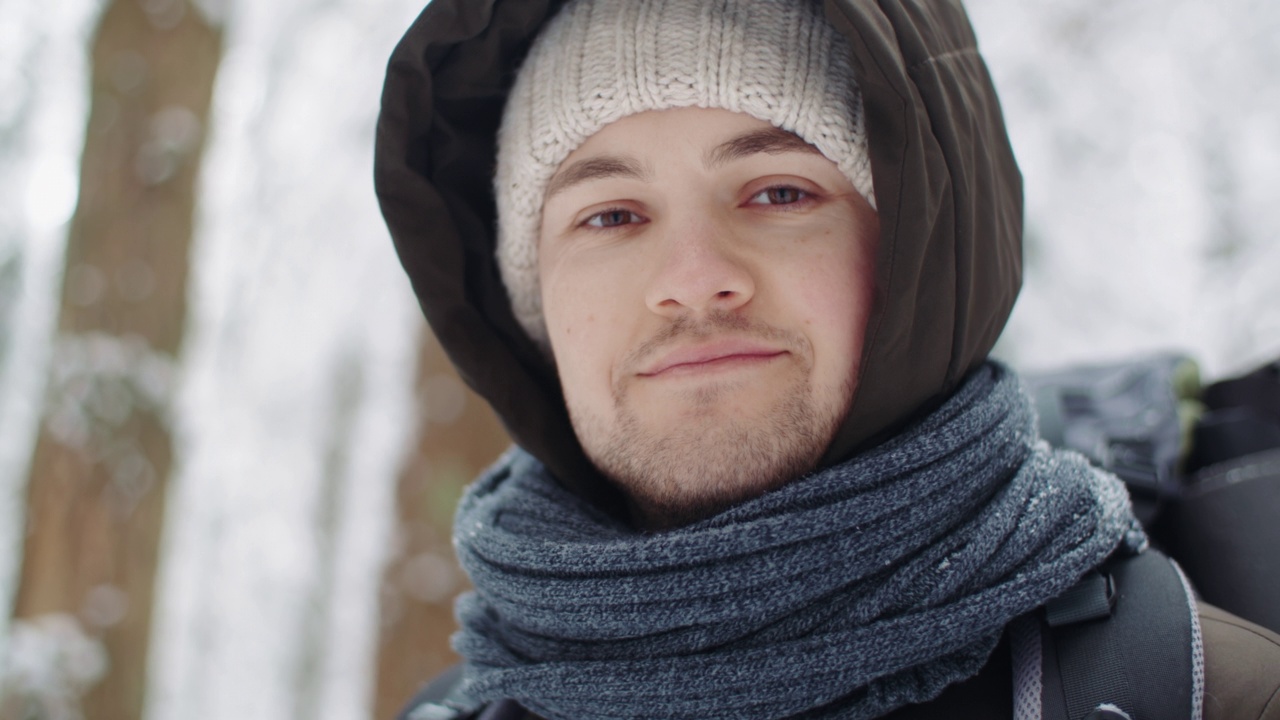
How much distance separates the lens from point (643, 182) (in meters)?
1.53

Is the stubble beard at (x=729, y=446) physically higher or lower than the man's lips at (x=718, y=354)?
lower

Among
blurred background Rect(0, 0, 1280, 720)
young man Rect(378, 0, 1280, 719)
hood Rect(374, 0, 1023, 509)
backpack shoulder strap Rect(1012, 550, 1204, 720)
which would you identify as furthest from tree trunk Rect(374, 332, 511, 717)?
backpack shoulder strap Rect(1012, 550, 1204, 720)

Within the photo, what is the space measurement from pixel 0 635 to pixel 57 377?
1.20 metres

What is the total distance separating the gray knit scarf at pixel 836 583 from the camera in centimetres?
121

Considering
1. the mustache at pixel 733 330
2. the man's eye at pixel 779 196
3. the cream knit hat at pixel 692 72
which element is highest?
the cream knit hat at pixel 692 72

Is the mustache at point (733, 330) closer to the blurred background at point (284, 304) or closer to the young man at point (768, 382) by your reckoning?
the young man at point (768, 382)

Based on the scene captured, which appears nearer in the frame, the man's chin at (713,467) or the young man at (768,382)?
the young man at (768,382)

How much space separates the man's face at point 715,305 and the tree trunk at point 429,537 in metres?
1.79

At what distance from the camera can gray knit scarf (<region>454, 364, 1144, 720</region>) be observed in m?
1.21

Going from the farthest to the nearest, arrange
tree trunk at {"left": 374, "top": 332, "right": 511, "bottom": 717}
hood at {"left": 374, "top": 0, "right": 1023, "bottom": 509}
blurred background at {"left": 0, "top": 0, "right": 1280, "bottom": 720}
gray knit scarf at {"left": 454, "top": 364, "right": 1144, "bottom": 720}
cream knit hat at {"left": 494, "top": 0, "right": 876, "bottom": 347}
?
1. blurred background at {"left": 0, "top": 0, "right": 1280, "bottom": 720}
2. tree trunk at {"left": 374, "top": 332, "right": 511, "bottom": 717}
3. cream knit hat at {"left": 494, "top": 0, "right": 876, "bottom": 347}
4. hood at {"left": 374, "top": 0, "right": 1023, "bottom": 509}
5. gray knit scarf at {"left": 454, "top": 364, "right": 1144, "bottom": 720}

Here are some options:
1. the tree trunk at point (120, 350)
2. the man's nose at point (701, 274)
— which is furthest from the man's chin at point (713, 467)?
the tree trunk at point (120, 350)

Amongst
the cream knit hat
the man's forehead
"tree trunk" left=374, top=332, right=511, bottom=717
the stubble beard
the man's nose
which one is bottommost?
"tree trunk" left=374, top=332, right=511, bottom=717

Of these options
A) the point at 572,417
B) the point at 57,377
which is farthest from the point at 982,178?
the point at 57,377

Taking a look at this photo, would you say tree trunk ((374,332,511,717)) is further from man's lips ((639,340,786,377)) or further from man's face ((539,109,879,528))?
man's lips ((639,340,786,377))
